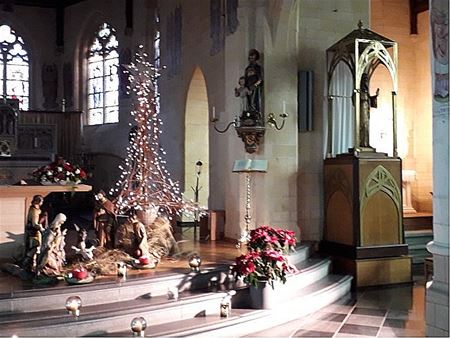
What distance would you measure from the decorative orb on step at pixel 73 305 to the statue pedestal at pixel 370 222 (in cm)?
378

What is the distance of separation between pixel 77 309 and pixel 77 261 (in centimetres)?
135

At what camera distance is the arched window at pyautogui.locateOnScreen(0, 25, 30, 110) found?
55.2 ft

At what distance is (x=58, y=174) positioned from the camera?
6.43 m

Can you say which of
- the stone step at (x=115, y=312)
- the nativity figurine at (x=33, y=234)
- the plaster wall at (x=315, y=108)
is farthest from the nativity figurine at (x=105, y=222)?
the plaster wall at (x=315, y=108)

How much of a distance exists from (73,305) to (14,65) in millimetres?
14289

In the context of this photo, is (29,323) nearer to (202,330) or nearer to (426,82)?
(202,330)

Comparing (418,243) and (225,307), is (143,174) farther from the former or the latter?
(418,243)

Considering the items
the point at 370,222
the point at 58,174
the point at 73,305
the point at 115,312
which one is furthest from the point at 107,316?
the point at 370,222

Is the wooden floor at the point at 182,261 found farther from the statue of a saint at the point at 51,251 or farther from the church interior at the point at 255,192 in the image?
the statue of a saint at the point at 51,251

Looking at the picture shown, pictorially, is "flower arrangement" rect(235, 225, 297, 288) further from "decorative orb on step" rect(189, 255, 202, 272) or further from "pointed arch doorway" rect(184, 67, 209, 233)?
"pointed arch doorway" rect(184, 67, 209, 233)

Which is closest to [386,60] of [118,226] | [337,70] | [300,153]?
[337,70]

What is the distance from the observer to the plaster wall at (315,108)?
7.98m

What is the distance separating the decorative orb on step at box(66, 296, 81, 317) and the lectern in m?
3.78

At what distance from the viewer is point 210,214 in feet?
27.7
